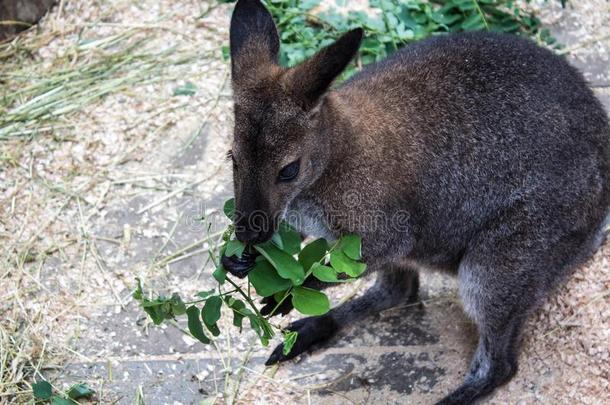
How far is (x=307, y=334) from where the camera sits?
14.7 feet

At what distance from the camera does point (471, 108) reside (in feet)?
13.0

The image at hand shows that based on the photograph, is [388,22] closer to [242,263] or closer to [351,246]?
[351,246]

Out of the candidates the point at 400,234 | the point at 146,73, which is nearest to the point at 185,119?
the point at 146,73

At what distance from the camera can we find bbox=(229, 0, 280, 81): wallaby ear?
12.1 feet

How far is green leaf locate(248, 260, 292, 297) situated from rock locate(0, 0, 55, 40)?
3642 millimetres

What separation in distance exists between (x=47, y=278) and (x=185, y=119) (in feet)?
4.62

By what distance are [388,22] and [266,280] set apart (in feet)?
9.38

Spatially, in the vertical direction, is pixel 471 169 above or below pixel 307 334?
above

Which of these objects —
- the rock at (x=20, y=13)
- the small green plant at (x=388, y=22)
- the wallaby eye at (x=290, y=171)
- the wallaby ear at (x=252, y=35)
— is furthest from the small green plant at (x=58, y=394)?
the rock at (x=20, y=13)

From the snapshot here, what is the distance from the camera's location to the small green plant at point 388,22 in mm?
5832

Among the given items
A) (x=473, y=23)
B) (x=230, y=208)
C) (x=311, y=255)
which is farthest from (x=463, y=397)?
(x=473, y=23)

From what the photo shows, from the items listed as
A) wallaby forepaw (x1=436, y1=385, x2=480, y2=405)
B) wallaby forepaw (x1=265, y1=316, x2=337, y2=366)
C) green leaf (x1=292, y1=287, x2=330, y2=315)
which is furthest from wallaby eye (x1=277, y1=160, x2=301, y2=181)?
wallaby forepaw (x1=436, y1=385, x2=480, y2=405)

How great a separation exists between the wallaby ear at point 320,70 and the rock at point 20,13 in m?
3.48

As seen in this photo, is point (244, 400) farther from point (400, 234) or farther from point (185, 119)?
point (185, 119)
